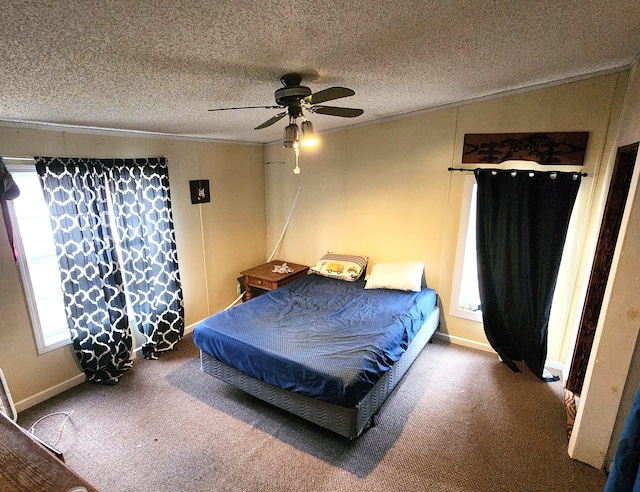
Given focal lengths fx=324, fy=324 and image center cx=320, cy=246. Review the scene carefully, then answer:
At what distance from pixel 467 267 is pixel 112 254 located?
341cm

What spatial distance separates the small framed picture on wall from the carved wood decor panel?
2750 millimetres

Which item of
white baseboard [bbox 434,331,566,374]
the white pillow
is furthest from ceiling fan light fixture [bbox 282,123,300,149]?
white baseboard [bbox 434,331,566,374]

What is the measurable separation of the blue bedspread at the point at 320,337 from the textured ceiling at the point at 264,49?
1698mm

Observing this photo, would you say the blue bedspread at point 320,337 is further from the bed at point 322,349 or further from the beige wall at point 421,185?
the beige wall at point 421,185

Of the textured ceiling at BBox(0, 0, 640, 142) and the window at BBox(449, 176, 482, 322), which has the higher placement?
the textured ceiling at BBox(0, 0, 640, 142)

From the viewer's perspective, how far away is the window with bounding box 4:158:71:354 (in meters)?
2.44

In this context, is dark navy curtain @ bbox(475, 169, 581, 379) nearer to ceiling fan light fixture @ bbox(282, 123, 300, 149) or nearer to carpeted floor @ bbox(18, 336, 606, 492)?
carpeted floor @ bbox(18, 336, 606, 492)

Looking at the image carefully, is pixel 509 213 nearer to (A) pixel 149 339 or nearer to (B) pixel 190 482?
(B) pixel 190 482

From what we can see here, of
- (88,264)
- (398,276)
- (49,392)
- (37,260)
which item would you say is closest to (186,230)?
(88,264)

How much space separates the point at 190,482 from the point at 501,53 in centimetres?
309

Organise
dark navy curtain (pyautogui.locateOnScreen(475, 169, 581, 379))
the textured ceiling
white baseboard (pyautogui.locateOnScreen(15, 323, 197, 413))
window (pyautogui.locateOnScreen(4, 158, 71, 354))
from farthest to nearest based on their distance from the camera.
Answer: dark navy curtain (pyautogui.locateOnScreen(475, 169, 581, 379))
white baseboard (pyautogui.locateOnScreen(15, 323, 197, 413))
window (pyautogui.locateOnScreen(4, 158, 71, 354))
the textured ceiling

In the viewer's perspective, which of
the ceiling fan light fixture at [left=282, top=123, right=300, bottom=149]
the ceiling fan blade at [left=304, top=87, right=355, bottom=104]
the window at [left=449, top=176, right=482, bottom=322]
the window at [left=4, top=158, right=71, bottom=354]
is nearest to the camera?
the ceiling fan blade at [left=304, top=87, right=355, bottom=104]

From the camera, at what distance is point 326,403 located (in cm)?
213

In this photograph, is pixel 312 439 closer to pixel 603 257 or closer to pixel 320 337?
pixel 320 337
